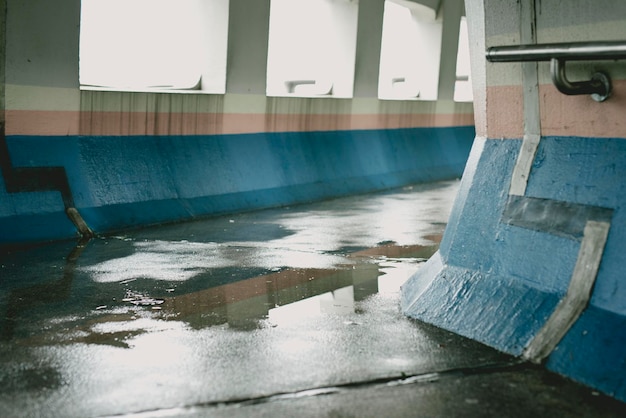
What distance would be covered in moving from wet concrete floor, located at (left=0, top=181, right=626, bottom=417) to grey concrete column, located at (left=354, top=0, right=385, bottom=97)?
5292mm

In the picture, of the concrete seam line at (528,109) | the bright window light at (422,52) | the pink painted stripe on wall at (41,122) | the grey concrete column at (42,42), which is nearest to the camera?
the concrete seam line at (528,109)

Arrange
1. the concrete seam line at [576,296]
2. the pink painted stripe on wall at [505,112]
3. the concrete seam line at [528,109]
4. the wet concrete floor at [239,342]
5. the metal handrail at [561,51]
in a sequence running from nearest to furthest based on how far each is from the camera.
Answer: the wet concrete floor at [239,342], the metal handrail at [561,51], the concrete seam line at [576,296], the concrete seam line at [528,109], the pink painted stripe on wall at [505,112]

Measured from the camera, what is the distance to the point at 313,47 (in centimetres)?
1218

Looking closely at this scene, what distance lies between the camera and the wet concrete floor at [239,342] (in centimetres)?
298

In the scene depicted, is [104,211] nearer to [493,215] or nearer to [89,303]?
[89,303]

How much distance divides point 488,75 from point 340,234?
312cm

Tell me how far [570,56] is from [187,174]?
5401mm

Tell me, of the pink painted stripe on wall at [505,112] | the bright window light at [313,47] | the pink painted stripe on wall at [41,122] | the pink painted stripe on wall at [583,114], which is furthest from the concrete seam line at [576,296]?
the bright window light at [313,47]

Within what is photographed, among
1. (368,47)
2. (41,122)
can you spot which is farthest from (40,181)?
(368,47)

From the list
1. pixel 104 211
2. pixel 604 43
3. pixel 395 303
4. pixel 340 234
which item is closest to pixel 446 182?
pixel 340 234

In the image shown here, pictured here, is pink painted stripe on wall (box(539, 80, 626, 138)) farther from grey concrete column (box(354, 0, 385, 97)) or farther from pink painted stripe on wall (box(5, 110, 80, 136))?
grey concrete column (box(354, 0, 385, 97))

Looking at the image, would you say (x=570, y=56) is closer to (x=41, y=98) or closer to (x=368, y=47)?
(x=41, y=98)

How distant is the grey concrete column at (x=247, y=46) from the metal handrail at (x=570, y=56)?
5353 mm

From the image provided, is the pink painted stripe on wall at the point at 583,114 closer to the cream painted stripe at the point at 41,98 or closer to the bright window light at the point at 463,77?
the cream painted stripe at the point at 41,98
